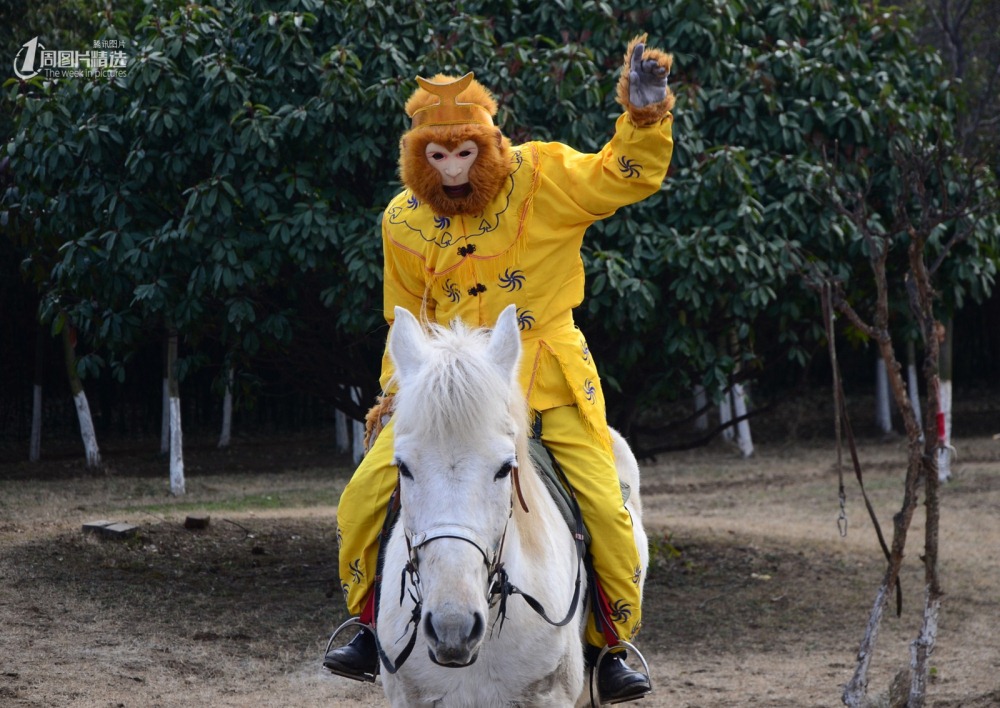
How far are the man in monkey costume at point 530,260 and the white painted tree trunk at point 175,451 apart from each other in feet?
26.5

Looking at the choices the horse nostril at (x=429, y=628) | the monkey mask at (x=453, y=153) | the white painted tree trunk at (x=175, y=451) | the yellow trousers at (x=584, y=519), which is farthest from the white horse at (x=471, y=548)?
the white painted tree trunk at (x=175, y=451)

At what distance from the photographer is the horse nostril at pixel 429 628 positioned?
2.48 meters

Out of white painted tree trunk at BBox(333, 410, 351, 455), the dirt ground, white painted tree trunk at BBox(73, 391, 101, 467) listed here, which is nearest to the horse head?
the dirt ground

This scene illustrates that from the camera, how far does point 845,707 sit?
5457mm

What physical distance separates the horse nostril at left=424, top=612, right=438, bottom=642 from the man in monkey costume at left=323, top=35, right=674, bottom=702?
0.99m

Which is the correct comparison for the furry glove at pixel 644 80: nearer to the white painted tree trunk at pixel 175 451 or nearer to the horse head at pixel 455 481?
the horse head at pixel 455 481

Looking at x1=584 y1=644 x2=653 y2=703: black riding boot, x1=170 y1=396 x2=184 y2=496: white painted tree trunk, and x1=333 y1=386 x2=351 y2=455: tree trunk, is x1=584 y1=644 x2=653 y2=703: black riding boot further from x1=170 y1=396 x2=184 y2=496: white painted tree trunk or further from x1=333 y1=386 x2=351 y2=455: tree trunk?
x1=333 y1=386 x2=351 y2=455: tree trunk

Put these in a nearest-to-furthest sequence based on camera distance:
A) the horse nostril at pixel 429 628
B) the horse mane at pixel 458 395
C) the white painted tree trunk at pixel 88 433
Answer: the horse nostril at pixel 429 628 < the horse mane at pixel 458 395 < the white painted tree trunk at pixel 88 433

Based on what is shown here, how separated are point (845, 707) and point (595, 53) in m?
4.31

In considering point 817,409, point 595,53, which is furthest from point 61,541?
point 817,409

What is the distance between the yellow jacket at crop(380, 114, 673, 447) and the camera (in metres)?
3.68

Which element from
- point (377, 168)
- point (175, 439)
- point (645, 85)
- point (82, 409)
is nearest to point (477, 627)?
point (645, 85)

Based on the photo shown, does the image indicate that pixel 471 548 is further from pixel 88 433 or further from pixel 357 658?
pixel 88 433

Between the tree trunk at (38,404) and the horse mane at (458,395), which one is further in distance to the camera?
the tree trunk at (38,404)
